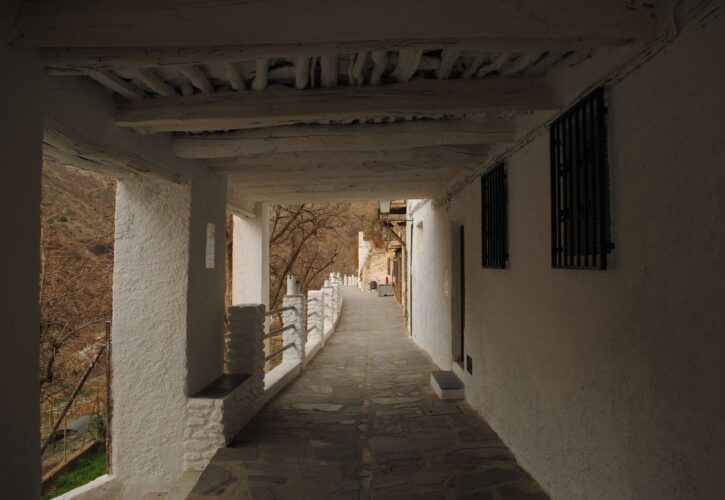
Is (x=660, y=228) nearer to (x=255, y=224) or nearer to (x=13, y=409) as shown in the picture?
(x=13, y=409)

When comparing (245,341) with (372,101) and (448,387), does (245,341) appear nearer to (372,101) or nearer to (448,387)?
(448,387)

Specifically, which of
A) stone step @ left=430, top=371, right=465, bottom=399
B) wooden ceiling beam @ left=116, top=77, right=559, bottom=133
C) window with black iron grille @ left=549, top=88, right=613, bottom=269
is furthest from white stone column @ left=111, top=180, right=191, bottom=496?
window with black iron grille @ left=549, top=88, right=613, bottom=269

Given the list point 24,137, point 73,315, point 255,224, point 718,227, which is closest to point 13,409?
point 24,137

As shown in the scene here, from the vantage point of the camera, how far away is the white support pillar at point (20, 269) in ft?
6.64

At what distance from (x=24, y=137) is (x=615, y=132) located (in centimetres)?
296

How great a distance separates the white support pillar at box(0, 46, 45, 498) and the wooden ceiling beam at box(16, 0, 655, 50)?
0.35 m

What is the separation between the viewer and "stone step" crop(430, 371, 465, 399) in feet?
18.6

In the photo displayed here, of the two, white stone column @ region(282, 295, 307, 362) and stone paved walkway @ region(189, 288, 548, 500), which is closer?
stone paved walkway @ region(189, 288, 548, 500)

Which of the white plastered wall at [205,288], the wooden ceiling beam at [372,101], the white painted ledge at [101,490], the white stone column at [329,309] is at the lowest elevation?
the white painted ledge at [101,490]

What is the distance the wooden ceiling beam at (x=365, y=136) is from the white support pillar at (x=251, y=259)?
455 cm

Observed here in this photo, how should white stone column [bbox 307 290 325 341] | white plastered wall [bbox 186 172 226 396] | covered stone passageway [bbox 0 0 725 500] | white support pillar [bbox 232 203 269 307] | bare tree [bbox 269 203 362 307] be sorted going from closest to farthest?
covered stone passageway [bbox 0 0 725 500] → white plastered wall [bbox 186 172 226 396] → white support pillar [bbox 232 203 269 307] → white stone column [bbox 307 290 325 341] → bare tree [bbox 269 203 362 307]

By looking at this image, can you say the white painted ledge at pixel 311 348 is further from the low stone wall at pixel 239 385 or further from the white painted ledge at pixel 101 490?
the white painted ledge at pixel 101 490

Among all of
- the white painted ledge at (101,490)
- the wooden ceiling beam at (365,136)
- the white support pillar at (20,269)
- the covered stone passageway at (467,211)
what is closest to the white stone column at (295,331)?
the covered stone passageway at (467,211)

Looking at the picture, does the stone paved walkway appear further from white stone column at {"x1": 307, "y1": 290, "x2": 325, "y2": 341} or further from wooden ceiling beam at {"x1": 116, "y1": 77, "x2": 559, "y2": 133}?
white stone column at {"x1": 307, "y1": 290, "x2": 325, "y2": 341}
